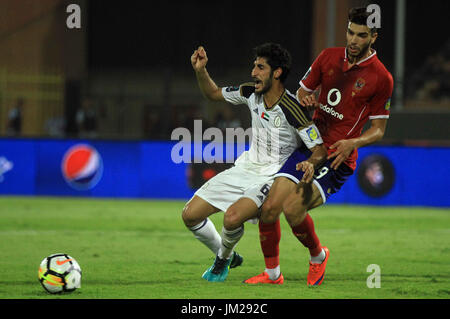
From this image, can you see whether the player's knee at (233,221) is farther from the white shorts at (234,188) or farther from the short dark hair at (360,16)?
the short dark hair at (360,16)

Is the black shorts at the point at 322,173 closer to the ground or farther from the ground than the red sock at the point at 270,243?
farther from the ground

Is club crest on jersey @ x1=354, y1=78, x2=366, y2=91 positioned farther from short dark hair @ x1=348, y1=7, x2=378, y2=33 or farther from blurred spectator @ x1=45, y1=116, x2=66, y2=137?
blurred spectator @ x1=45, y1=116, x2=66, y2=137

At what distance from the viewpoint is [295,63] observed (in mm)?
26328

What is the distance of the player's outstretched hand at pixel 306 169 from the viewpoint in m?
6.18

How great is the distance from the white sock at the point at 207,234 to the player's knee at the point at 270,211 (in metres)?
0.57

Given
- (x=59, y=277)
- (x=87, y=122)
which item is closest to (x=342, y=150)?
(x=59, y=277)

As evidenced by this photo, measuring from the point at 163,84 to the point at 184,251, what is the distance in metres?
11.7

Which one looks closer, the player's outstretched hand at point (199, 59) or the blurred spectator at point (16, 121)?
the player's outstretched hand at point (199, 59)

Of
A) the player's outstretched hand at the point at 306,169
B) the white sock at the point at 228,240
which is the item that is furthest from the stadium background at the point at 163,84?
the player's outstretched hand at the point at 306,169

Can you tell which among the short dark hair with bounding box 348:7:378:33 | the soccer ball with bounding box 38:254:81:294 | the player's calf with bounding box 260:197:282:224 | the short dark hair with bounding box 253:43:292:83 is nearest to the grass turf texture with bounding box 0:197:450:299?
the soccer ball with bounding box 38:254:81:294

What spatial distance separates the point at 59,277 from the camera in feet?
19.2

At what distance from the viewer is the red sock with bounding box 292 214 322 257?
652 centimetres
